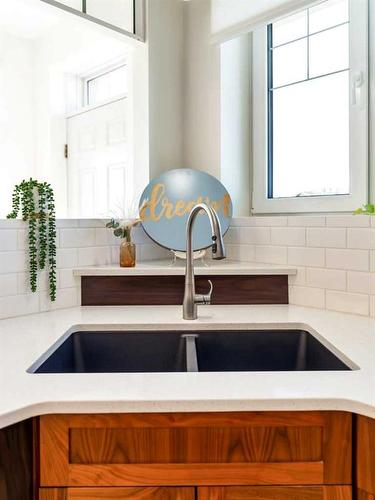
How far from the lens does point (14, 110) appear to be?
3178mm

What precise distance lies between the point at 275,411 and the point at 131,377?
0.95 feet

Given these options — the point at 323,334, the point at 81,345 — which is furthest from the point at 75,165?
the point at 323,334

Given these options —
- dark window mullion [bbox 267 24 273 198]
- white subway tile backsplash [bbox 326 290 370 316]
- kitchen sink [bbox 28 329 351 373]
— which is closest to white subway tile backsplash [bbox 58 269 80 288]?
kitchen sink [bbox 28 329 351 373]

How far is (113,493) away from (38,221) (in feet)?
3.11

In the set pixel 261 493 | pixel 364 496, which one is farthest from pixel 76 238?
pixel 364 496

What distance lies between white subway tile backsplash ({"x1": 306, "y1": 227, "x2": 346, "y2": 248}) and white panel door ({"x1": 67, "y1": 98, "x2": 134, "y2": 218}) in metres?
1.25

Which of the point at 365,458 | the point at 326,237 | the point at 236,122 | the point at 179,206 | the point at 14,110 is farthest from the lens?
the point at 14,110

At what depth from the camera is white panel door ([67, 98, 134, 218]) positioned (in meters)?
2.69

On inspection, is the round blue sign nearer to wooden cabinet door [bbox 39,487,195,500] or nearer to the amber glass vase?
the amber glass vase

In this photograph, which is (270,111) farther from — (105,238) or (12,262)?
(12,262)

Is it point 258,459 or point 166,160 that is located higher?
point 166,160

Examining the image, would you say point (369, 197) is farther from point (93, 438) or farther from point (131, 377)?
point (93, 438)

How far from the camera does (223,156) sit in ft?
6.60

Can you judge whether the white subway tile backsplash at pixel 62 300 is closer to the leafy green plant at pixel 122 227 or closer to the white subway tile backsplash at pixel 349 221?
the leafy green plant at pixel 122 227
